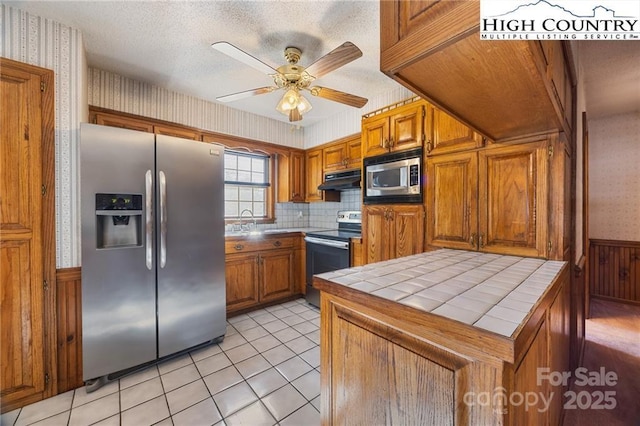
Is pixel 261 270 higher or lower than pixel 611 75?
lower

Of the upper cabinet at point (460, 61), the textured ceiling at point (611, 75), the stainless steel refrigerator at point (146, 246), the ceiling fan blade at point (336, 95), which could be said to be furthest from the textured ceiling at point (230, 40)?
the upper cabinet at point (460, 61)

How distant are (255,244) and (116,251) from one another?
145 centimetres

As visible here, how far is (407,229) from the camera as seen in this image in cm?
223

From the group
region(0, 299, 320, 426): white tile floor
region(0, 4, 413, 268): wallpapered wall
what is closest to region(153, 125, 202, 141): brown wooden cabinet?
region(0, 4, 413, 268): wallpapered wall

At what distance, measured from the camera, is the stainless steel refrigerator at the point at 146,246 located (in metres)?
1.79

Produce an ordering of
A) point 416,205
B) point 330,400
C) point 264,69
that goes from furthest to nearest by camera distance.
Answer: point 416,205 < point 264,69 < point 330,400

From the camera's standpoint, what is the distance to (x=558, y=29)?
77 centimetres

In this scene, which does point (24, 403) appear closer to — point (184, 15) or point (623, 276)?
point (184, 15)

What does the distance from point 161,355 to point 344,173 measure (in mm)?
2602

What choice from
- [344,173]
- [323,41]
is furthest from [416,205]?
[323,41]

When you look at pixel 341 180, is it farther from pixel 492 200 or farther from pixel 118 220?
pixel 118 220

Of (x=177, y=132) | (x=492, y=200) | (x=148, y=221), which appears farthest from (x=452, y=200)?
(x=177, y=132)

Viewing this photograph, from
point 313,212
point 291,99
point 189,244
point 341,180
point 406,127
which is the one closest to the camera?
point 291,99

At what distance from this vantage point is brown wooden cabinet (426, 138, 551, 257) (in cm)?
149
